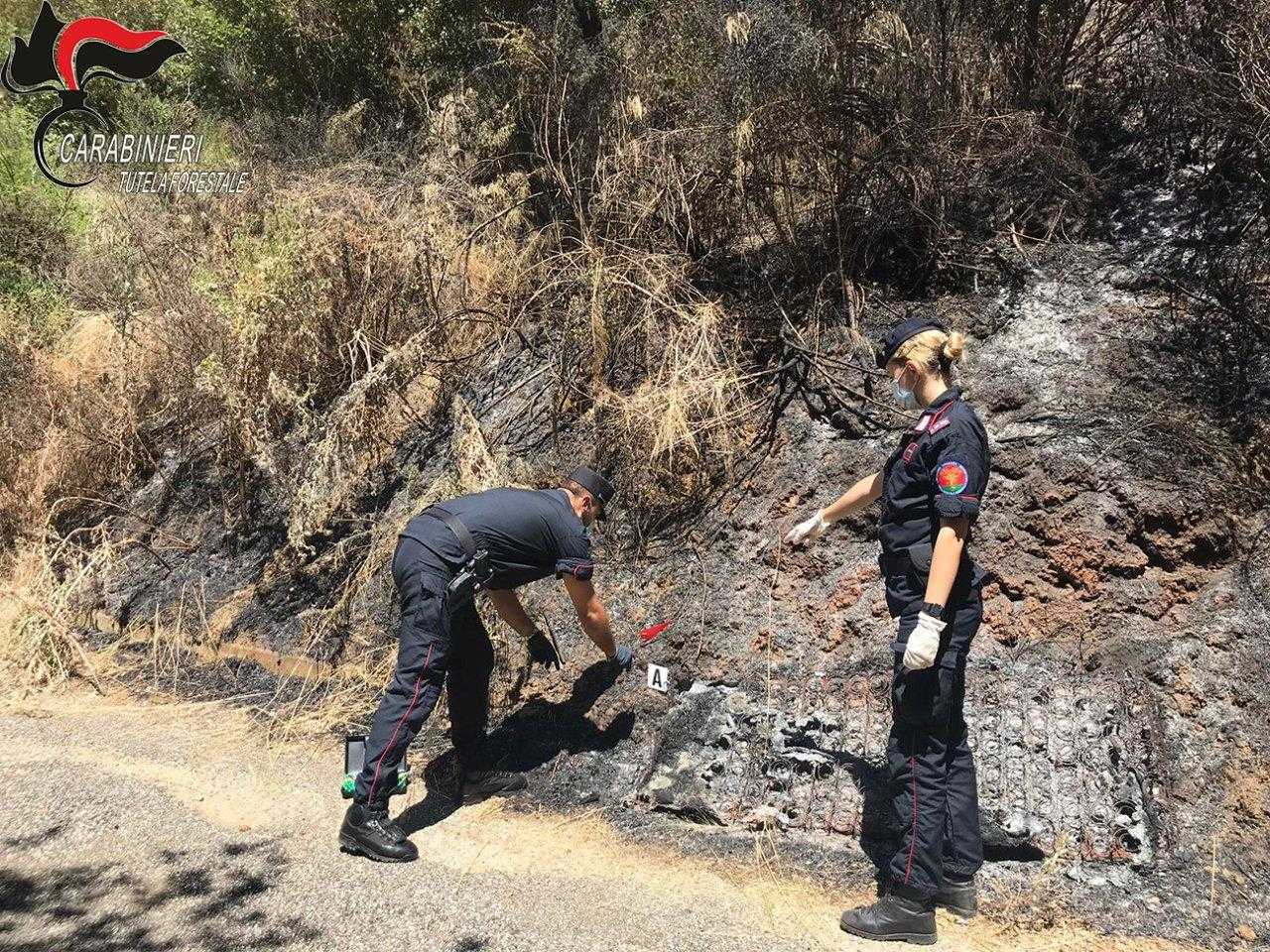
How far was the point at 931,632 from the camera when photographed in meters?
3.07

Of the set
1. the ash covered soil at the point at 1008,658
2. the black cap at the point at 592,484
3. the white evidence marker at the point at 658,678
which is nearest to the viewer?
the ash covered soil at the point at 1008,658

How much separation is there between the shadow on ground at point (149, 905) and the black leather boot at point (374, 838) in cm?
29

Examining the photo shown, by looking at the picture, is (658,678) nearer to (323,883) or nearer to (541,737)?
(541,737)

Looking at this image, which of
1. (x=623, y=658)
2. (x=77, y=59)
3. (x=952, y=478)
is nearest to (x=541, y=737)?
(x=623, y=658)

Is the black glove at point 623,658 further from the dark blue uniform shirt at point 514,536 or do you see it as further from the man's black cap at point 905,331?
the man's black cap at point 905,331

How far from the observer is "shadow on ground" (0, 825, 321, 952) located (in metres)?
3.21

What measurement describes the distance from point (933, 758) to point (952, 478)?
3.27 ft

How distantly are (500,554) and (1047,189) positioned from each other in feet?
13.1

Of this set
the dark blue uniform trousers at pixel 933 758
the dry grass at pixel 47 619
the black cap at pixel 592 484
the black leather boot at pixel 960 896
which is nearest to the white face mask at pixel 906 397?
the dark blue uniform trousers at pixel 933 758

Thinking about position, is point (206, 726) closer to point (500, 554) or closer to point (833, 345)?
point (500, 554)

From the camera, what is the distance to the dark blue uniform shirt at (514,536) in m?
4.10

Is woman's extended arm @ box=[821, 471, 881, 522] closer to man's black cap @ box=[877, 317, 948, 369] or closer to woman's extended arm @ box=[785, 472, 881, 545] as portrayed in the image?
woman's extended arm @ box=[785, 472, 881, 545]

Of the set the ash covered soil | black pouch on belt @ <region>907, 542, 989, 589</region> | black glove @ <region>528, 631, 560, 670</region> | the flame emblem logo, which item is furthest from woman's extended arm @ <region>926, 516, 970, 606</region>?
the flame emblem logo

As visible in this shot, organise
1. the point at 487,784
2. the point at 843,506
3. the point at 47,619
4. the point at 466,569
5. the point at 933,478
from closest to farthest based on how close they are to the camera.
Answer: the point at 933,478 → the point at 843,506 → the point at 466,569 → the point at 487,784 → the point at 47,619
